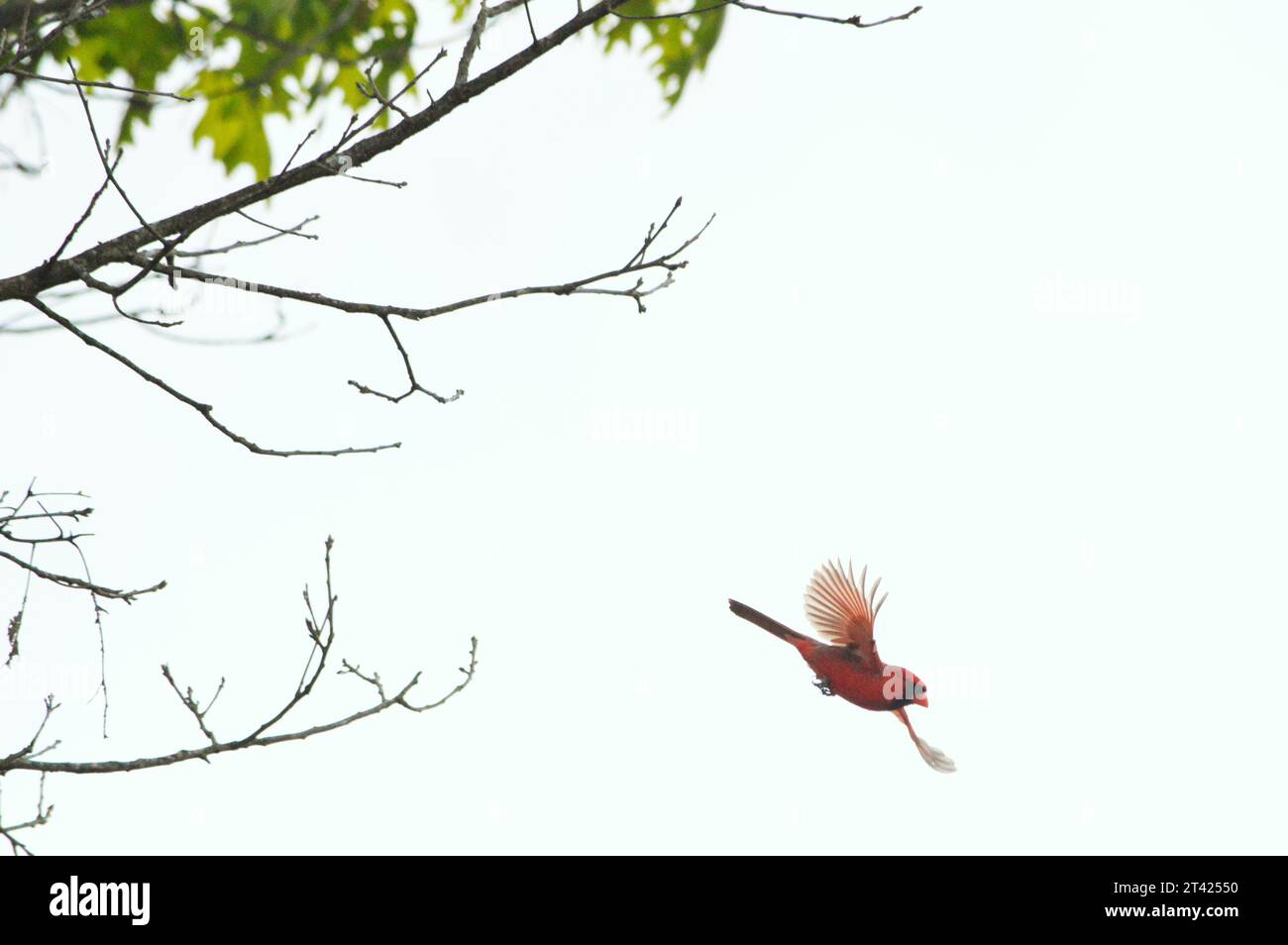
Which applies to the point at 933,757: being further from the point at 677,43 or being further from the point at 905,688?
the point at 677,43

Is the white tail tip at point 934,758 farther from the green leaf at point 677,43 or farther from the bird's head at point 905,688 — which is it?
the green leaf at point 677,43

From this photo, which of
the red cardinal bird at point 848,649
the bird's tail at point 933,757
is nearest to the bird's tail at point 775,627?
the red cardinal bird at point 848,649

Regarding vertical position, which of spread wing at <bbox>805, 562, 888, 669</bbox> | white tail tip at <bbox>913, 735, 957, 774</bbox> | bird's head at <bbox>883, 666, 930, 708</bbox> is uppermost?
spread wing at <bbox>805, 562, 888, 669</bbox>

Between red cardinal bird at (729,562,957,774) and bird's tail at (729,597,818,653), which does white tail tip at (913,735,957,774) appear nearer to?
red cardinal bird at (729,562,957,774)

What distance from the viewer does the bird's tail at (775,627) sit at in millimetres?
3920

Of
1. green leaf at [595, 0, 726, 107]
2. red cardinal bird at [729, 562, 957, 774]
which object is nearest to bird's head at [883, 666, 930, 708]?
red cardinal bird at [729, 562, 957, 774]

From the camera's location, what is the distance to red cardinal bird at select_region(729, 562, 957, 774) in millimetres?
3625

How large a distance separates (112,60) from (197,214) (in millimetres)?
2196

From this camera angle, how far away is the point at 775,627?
4.08 metres

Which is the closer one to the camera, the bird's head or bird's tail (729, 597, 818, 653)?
the bird's head

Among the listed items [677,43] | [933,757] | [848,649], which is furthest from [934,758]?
[677,43]

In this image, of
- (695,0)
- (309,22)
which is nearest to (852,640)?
(695,0)

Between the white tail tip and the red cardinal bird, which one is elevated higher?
the red cardinal bird

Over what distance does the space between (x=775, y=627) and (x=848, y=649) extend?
0.33m
